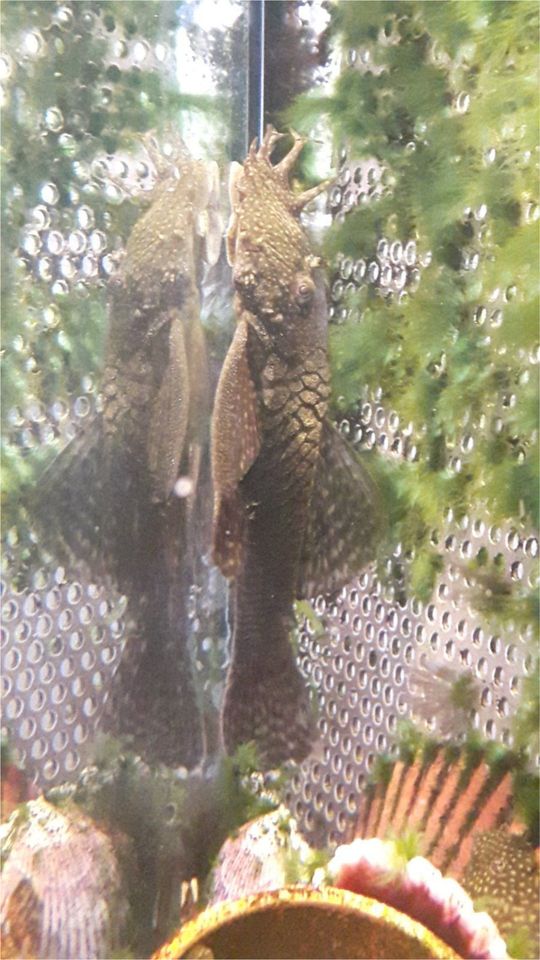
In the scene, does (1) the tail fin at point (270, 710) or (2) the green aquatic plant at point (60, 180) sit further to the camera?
(1) the tail fin at point (270, 710)

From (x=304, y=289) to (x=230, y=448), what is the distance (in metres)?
0.19

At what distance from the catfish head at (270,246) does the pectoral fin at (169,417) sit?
0.08 meters

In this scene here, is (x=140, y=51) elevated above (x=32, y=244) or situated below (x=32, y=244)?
above

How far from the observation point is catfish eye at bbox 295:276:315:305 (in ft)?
3.21

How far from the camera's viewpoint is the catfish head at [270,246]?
38.1 inches

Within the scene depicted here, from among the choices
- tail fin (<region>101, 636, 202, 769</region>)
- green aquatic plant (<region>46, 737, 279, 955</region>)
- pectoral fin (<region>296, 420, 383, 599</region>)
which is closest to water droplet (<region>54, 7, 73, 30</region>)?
pectoral fin (<region>296, 420, 383, 599</region>)

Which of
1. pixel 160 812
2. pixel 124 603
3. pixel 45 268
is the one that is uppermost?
pixel 45 268

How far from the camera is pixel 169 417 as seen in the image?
0.98m

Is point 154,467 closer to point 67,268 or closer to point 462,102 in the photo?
point 67,268

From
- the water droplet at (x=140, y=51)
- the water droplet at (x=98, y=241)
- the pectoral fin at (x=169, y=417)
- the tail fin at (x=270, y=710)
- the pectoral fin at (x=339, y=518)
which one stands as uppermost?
the water droplet at (x=140, y=51)

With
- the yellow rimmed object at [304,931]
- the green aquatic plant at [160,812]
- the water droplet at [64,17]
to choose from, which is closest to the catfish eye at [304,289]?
the water droplet at [64,17]

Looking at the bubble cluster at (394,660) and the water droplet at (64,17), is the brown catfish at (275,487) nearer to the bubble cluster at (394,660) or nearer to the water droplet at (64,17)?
the bubble cluster at (394,660)

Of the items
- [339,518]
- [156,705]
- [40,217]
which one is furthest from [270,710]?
[40,217]

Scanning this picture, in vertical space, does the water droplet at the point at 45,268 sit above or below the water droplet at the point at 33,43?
below
